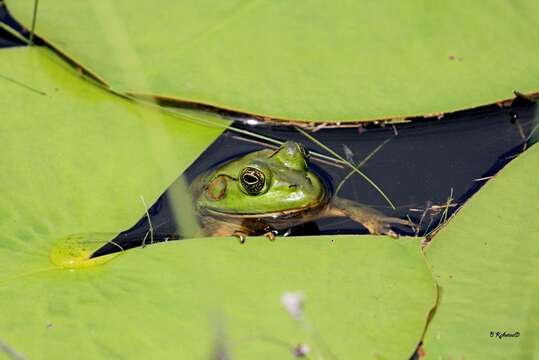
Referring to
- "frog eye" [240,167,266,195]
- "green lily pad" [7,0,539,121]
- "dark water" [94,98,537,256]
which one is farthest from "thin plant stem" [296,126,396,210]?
"frog eye" [240,167,266,195]

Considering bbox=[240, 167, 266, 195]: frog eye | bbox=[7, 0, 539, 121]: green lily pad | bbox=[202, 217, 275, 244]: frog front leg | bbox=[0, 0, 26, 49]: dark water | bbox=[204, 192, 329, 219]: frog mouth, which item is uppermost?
bbox=[7, 0, 539, 121]: green lily pad

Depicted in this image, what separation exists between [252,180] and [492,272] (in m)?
1.38

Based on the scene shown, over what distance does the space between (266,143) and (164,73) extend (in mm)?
764

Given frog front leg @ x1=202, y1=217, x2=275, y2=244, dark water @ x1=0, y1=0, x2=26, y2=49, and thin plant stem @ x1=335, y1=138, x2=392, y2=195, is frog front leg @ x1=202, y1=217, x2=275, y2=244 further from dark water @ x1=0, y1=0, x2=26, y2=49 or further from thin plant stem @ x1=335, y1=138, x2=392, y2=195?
dark water @ x1=0, y1=0, x2=26, y2=49

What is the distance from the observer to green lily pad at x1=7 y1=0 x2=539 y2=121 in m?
3.98

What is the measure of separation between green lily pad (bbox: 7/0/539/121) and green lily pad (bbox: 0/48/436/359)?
18.4 inches

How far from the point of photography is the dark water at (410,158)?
13.0 ft

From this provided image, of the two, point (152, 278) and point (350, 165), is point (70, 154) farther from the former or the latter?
point (350, 165)

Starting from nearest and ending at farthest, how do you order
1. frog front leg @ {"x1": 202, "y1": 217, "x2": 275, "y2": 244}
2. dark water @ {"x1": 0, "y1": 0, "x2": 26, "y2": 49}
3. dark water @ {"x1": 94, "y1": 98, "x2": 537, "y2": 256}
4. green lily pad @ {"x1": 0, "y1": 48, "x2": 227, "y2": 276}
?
1. green lily pad @ {"x1": 0, "y1": 48, "x2": 227, "y2": 276}
2. dark water @ {"x1": 94, "y1": 98, "x2": 537, "y2": 256}
3. frog front leg @ {"x1": 202, "y1": 217, "x2": 275, "y2": 244}
4. dark water @ {"x1": 0, "y1": 0, "x2": 26, "y2": 49}

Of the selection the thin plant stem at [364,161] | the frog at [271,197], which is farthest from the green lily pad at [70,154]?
the thin plant stem at [364,161]

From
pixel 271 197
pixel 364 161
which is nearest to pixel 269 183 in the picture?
pixel 271 197

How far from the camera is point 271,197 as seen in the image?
12.9 feet

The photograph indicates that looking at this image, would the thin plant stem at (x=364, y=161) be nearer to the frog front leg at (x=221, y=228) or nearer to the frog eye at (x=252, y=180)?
the frog eye at (x=252, y=180)

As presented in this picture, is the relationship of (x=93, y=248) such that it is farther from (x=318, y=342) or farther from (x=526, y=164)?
(x=526, y=164)
